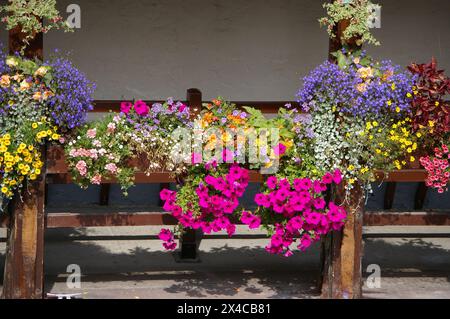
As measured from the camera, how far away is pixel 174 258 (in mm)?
10125

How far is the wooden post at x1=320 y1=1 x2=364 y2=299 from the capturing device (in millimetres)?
8797

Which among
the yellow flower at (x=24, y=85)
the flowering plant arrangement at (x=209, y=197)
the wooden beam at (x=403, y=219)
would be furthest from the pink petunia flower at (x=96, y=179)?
the wooden beam at (x=403, y=219)

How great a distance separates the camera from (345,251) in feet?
29.2

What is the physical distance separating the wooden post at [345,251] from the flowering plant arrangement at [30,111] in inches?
76.1

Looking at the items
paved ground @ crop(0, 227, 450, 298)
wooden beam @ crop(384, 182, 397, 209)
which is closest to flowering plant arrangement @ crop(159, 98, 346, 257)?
paved ground @ crop(0, 227, 450, 298)

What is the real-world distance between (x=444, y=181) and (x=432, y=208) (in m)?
3.35

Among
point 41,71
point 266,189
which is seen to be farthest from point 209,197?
point 41,71

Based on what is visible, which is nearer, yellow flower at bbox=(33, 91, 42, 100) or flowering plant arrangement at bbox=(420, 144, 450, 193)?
yellow flower at bbox=(33, 91, 42, 100)

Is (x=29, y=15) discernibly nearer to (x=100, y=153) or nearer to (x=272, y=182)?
(x=100, y=153)

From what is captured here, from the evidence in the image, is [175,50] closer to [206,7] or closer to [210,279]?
[206,7]

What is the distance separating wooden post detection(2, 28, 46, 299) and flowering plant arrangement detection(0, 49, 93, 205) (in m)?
0.11

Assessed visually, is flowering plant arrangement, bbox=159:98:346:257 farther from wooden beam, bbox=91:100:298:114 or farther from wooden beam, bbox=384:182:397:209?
wooden beam, bbox=384:182:397:209

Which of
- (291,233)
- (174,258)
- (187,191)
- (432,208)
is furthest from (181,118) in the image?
(432,208)

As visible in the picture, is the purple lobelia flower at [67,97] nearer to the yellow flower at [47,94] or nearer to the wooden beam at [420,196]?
the yellow flower at [47,94]
